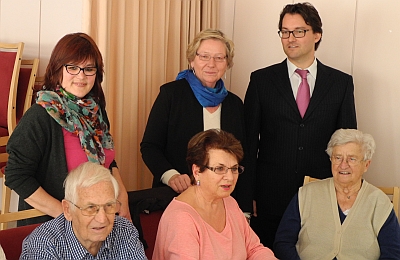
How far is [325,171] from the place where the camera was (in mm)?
3432

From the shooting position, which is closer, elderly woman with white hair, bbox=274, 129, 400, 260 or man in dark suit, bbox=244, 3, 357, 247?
elderly woman with white hair, bbox=274, 129, 400, 260

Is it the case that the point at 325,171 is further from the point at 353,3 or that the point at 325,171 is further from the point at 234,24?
the point at 234,24

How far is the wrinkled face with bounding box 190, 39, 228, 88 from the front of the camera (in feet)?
10.3

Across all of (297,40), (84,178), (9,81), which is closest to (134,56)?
(297,40)

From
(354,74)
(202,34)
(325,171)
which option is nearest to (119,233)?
(202,34)

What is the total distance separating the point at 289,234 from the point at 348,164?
463mm

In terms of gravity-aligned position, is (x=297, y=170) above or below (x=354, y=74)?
below

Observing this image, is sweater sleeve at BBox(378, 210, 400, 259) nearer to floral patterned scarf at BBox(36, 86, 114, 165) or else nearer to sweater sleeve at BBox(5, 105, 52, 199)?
floral patterned scarf at BBox(36, 86, 114, 165)

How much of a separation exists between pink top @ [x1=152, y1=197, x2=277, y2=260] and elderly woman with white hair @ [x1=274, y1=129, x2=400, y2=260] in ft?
1.64

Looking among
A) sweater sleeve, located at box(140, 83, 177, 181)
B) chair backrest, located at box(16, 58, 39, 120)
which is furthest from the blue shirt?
chair backrest, located at box(16, 58, 39, 120)

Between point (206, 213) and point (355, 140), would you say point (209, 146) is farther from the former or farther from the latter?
point (355, 140)

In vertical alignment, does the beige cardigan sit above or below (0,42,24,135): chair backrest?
below

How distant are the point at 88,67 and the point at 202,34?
2.80 feet

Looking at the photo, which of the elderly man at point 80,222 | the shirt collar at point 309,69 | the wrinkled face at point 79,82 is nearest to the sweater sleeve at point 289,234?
the shirt collar at point 309,69
